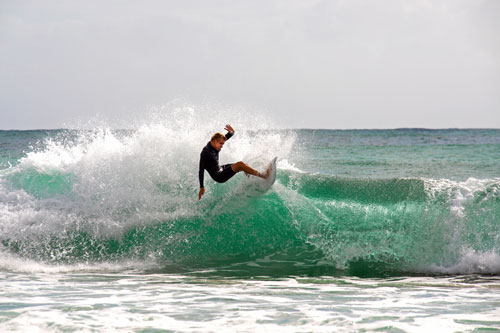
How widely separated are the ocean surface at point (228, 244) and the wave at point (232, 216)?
1.1 inches

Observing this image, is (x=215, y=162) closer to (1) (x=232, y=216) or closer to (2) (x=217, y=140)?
(2) (x=217, y=140)

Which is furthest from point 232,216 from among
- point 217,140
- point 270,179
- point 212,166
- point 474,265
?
point 474,265

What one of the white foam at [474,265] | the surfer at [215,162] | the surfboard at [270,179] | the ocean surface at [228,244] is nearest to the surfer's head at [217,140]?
the surfer at [215,162]

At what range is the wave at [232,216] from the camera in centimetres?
800

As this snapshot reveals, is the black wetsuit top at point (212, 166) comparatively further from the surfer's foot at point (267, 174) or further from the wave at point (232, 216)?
the wave at point (232, 216)

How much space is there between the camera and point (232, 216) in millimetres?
9250

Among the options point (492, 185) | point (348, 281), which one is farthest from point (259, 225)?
point (492, 185)

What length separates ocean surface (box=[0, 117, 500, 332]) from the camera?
5047 millimetres

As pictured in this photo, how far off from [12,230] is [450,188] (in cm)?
786

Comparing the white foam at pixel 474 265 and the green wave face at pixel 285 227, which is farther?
the green wave face at pixel 285 227

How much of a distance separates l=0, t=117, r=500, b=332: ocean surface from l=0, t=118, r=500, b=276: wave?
3cm

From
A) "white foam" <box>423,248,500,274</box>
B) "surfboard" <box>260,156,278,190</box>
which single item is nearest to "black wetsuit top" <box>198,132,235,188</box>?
"surfboard" <box>260,156,278,190</box>

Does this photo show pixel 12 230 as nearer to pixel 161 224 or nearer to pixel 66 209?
pixel 66 209

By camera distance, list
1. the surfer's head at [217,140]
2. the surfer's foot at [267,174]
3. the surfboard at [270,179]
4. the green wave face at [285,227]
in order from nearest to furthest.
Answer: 1. the green wave face at [285,227]
2. the surfer's head at [217,140]
3. the surfboard at [270,179]
4. the surfer's foot at [267,174]
